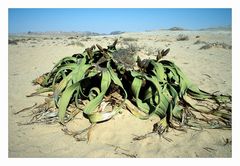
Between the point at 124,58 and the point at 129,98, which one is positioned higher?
the point at 124,58

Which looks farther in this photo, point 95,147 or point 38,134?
point 38,134

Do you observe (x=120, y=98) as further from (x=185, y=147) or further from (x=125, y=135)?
(x=185, y=147)

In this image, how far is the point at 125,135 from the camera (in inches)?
85.3

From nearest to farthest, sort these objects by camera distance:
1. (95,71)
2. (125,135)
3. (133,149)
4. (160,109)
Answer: (133,149), (125,135), (160,109), (95,71)

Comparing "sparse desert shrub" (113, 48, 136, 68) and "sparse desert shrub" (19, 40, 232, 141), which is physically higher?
"sparse desert shrub" (113, 48, 136, 68)

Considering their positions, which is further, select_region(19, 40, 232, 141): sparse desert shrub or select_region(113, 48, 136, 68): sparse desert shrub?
select_region(113, 48, 136, 68): sparse desert shrub

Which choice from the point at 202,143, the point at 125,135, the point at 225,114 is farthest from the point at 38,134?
the point at 225,114

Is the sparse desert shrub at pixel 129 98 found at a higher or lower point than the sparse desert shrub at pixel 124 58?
lower

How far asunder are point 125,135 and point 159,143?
0.93 ft

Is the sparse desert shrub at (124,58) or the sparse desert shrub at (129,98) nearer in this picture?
the sparse desert shrub at (129,98)

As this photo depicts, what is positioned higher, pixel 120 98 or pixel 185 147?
pixel 120 98

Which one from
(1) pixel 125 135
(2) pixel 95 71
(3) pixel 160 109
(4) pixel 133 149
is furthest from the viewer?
(2) pixel 95 71
